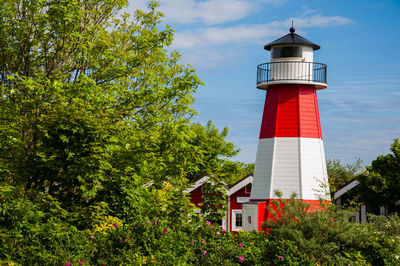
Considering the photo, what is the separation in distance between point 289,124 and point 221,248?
1417cm

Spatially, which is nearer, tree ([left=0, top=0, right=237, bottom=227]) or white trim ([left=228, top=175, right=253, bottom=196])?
tree ([left=0, top=0, right=237, bottom=227])

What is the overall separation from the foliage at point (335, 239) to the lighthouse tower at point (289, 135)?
8.82 meters

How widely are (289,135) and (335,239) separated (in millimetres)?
10686

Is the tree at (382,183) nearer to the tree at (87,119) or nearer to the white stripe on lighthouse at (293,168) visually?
the white stripe on lighthouse at (293,168)

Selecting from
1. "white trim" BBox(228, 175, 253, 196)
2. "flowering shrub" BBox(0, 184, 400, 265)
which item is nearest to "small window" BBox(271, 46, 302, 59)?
"flowering shrub" BBox(0, 184, 400, 265)

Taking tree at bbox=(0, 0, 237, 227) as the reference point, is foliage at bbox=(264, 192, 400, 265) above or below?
below

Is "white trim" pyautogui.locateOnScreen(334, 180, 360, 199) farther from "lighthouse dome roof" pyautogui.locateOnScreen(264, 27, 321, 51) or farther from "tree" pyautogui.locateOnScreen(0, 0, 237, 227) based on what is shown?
"tree" pyautogui.locateOnScreen(0, 0, 237, 227)

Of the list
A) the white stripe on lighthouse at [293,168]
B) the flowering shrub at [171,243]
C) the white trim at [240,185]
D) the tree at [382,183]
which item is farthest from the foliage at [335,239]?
the white trim at [240,185]

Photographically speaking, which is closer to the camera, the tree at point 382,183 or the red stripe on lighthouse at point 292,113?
the red stripe on lighthouse at point 292,113

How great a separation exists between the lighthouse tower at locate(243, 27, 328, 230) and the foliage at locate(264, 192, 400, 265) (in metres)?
8.82

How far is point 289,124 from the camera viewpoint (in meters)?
27.7

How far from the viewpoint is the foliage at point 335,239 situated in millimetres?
16703

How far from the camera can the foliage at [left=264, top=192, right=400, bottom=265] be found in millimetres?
16703

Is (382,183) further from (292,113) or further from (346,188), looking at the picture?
(292,113)
